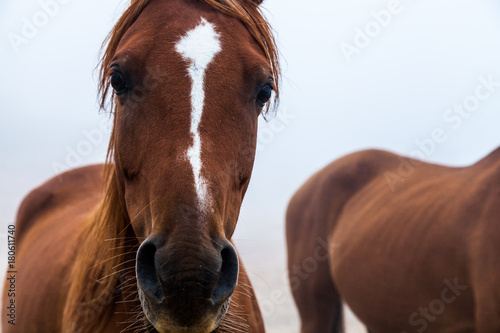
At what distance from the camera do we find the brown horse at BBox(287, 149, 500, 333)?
4.17 meters

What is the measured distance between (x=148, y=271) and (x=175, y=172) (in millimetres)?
338

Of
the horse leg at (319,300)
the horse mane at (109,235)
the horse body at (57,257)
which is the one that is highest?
the horse mane at (109,235)

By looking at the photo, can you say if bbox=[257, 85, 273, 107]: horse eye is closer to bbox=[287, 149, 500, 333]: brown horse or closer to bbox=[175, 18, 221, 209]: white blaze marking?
bbox=[175, 18, 221, 209]: white blaze marking

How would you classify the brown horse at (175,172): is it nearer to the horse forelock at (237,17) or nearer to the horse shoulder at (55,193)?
the horse forelock at (237,17)

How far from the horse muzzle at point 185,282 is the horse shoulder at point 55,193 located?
2.89 meters

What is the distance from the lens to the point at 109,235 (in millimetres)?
2369

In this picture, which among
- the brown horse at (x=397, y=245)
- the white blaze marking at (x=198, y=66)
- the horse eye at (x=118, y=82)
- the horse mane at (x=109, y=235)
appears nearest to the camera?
the white blaze marking at (x=198, y=66)

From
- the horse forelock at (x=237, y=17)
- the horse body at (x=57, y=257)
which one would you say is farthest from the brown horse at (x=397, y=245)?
the horse forelock at (x=237, y=17)

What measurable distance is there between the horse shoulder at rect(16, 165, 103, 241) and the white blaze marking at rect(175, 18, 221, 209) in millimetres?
2644

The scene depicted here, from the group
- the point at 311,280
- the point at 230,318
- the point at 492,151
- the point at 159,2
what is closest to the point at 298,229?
the point at 311,280

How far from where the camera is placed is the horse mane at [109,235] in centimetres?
228

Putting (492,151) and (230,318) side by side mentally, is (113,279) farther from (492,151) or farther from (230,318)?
(492,151)

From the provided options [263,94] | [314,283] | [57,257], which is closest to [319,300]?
[314,283]

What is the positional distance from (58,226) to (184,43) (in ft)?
7.99
